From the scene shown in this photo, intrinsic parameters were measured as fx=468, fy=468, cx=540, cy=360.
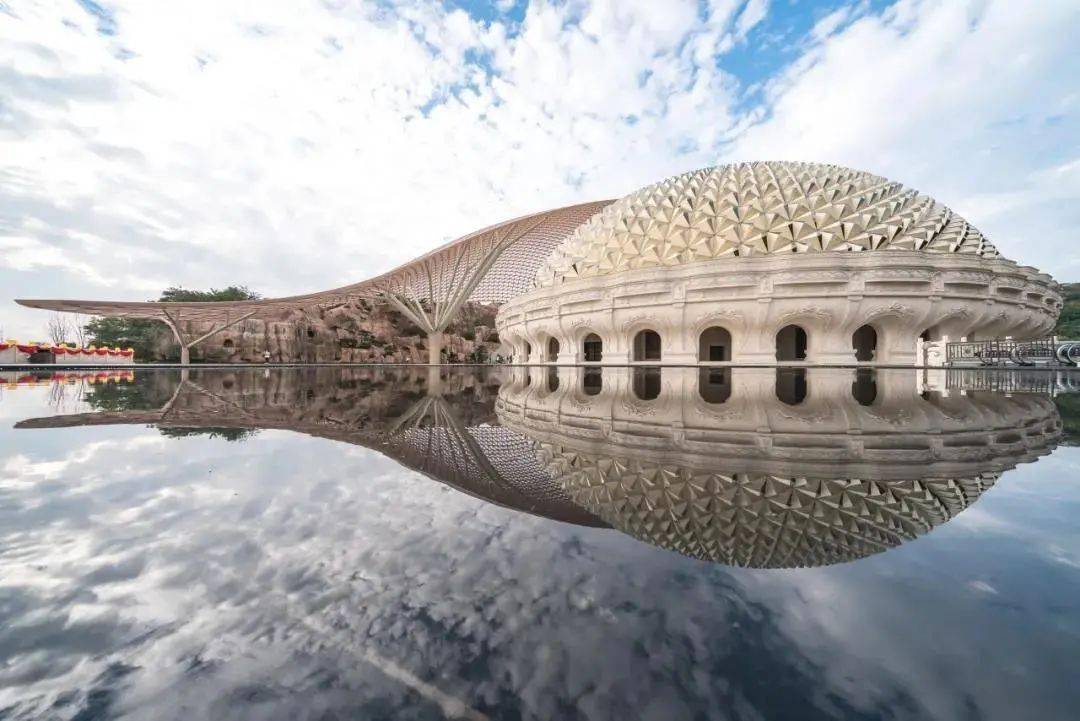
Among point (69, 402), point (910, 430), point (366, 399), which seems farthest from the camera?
point (366, 399)

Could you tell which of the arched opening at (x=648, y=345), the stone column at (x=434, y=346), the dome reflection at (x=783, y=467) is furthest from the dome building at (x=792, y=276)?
the dome reflection at (x=783, y=467)

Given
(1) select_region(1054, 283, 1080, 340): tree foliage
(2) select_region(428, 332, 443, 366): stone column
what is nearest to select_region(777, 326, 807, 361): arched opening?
(2) select_region(428, 332, 443, 366): stone column

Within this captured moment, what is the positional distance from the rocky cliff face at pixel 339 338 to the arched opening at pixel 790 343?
34.9m

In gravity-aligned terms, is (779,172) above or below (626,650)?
above

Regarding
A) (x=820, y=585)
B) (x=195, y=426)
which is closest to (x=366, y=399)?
(x=195, y=426)

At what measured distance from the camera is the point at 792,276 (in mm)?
24250

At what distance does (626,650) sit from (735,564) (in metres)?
0.97

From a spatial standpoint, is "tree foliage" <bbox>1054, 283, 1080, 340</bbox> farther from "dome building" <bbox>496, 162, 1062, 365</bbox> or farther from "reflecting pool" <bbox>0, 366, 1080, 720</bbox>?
"reflecting pool" <bbox>0, 366, 1080, 720</bbox>

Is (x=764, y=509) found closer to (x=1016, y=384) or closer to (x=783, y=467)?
(x=783, y=467)

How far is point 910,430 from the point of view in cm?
552

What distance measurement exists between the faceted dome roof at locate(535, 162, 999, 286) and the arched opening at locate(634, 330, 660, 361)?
595cm

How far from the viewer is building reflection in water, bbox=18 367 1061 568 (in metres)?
2.70

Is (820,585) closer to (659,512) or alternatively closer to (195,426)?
(659,512)

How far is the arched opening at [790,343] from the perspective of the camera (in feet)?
100
